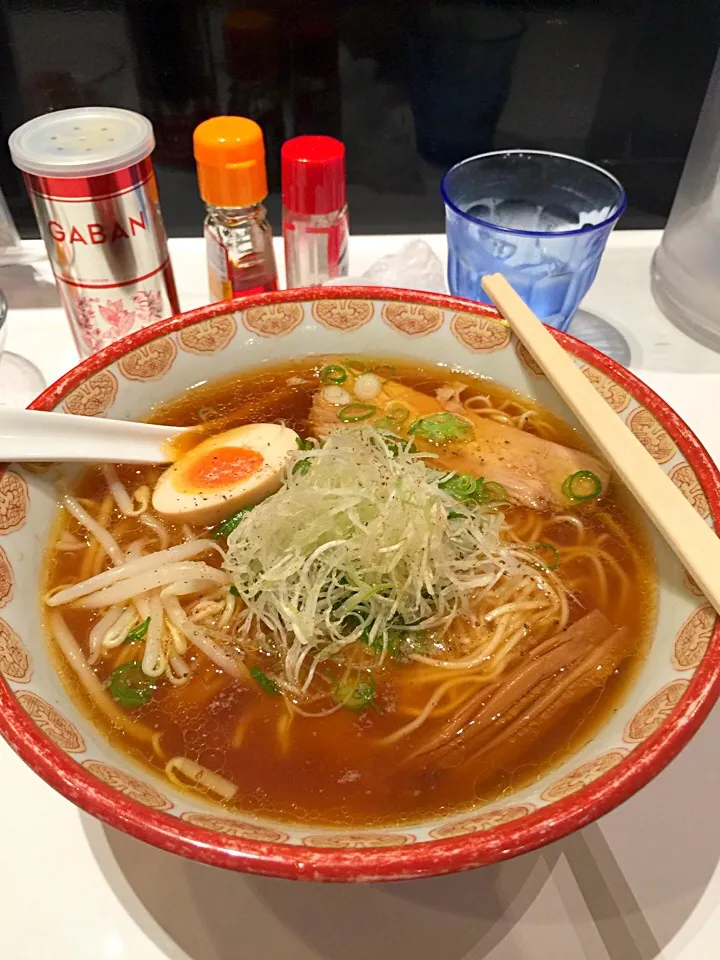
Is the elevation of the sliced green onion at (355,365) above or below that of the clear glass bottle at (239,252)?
below

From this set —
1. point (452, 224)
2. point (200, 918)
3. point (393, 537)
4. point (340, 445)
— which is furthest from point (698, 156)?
point (200, 918)

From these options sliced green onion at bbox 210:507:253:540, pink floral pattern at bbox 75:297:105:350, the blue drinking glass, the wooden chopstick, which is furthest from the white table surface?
the blue drinking glass

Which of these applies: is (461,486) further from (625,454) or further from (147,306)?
(147,306)

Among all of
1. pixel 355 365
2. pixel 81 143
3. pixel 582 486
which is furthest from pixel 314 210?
pixel 582 486

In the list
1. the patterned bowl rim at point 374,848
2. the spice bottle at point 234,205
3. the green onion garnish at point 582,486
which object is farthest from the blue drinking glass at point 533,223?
the patterned bowl rim at point 374,848

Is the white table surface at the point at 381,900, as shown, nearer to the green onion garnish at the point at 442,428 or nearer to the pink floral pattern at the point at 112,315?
the green onion garnish at the point at 442,428
